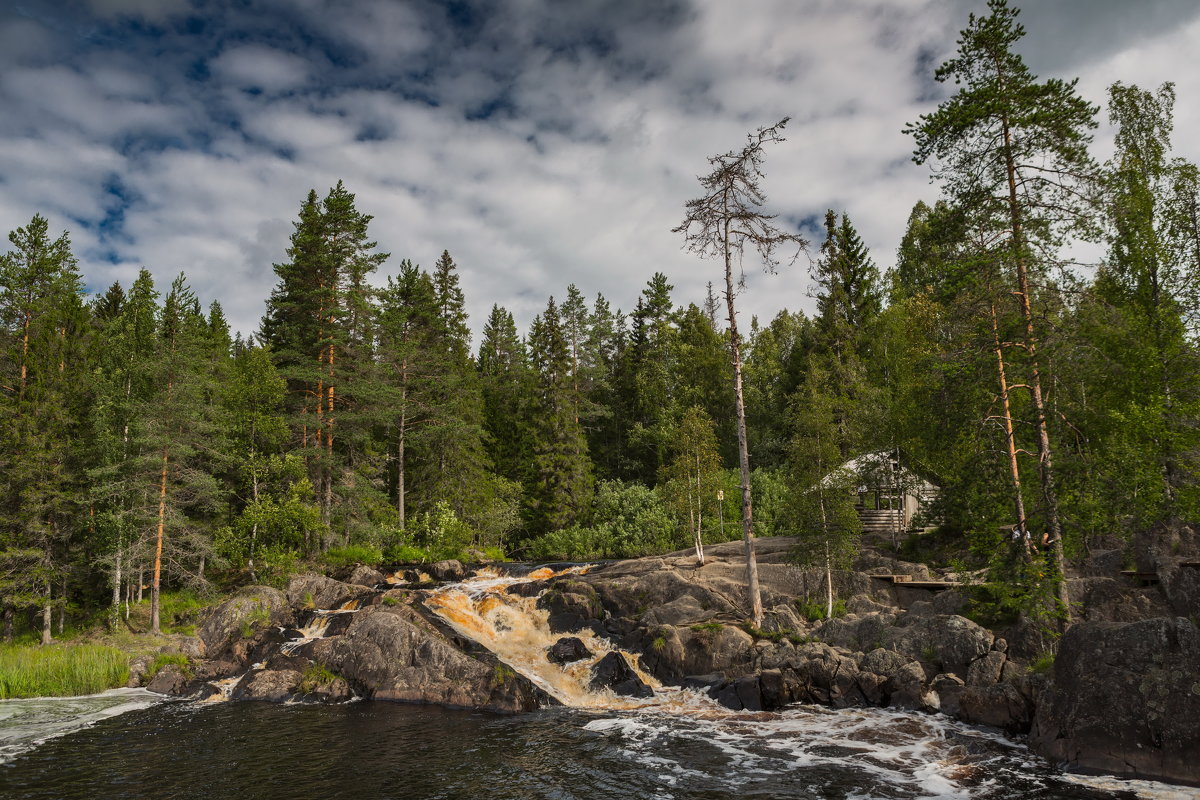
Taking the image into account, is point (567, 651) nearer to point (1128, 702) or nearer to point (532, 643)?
point (532, 643)

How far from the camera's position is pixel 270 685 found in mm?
20125

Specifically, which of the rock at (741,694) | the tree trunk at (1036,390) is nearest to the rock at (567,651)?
the rock at (741,694)

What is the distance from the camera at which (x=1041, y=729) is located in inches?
526

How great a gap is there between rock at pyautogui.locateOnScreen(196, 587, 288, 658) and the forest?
2.73 meters

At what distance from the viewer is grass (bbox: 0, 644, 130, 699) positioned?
20.8 meters

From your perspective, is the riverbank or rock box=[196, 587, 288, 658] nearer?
the riverbank

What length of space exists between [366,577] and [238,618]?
7200 mm

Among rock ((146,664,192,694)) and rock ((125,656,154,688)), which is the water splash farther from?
rock ((125,656,154,688))

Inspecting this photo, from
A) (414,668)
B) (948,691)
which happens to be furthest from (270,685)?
(948,691)

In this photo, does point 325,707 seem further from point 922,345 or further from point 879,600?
point 922,345

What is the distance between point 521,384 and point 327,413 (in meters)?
24.6

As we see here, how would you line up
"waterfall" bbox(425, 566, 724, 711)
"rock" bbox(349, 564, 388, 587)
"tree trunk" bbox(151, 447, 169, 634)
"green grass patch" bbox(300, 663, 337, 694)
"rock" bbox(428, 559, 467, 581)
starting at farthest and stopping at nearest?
1. "rock" bbox(428, 559, 467, 581)
2. "rock" bbox(349, 564, 388, 587)
3. "tree trunk" bbox(151, 447, 169, 634)
4. "green grass patch" bbox(300, 663, 337, 694)
5. "waterfall" bbox(425, 566, 724, 711)

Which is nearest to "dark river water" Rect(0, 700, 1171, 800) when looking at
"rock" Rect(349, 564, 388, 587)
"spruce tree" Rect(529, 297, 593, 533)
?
"rock" Rect(349, 564, 388, 587)

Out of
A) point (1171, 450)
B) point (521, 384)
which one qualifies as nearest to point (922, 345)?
point (1171, 450)
